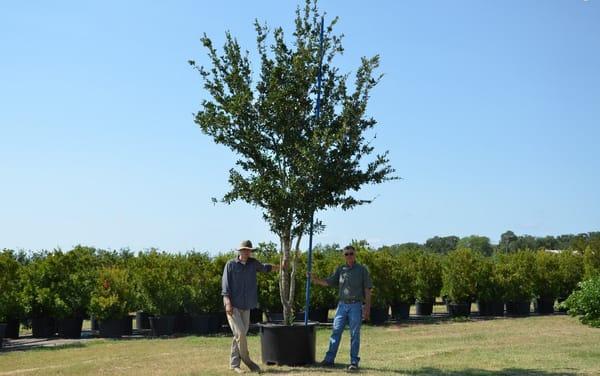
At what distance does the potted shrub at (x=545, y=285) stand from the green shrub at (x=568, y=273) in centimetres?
17

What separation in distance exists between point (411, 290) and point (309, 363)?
11.4 metres

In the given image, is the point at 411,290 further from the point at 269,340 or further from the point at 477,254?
the point at 269,340

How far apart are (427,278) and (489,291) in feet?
6.49

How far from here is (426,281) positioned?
21984 mm

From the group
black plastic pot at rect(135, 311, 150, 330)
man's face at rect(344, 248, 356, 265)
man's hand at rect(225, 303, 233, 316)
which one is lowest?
black plastic pot at rect(135, 311, 150, 330)

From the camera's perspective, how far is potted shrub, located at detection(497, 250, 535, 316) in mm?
22484

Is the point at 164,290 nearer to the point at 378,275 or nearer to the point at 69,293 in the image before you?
the point at 69,293

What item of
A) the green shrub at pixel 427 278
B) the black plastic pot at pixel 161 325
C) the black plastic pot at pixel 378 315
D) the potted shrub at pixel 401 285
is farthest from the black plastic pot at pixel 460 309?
the black plastic pot at pixel 161 325

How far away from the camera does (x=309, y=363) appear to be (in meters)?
10.3

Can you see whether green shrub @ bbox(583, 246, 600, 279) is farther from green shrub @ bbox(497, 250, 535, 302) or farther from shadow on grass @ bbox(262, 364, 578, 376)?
shadow on grass @ bbox(262, 364, 578, 376)

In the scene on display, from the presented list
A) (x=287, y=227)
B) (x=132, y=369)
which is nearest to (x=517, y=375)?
(x=287, y=227)

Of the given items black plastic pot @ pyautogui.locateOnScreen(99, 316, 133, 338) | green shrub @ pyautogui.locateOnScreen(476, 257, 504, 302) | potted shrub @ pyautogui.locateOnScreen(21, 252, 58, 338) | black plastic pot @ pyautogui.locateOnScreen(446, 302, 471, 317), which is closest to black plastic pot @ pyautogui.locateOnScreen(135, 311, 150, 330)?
black plastic pot @ pyautogui.locateOnScreen(99, 316, 133, 338)

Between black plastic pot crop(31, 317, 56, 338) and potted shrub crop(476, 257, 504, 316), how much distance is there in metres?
12.4

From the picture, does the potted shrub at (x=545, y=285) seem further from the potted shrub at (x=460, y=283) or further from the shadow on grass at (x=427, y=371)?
the shadow on grass at (x=427, y=371)
